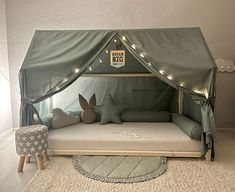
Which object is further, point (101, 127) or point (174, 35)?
point (101, 127)

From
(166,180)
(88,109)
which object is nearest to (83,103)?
(88,109)

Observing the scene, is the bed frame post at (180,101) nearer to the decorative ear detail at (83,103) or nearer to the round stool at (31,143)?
the decorative ear detail at (83,103)

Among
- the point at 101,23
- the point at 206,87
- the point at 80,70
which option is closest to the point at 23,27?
the point at 101,23

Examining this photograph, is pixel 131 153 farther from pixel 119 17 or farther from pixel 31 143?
pixel 119 17

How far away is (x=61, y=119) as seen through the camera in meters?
3.21

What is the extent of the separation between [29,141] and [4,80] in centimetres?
197

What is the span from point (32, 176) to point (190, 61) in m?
2.26

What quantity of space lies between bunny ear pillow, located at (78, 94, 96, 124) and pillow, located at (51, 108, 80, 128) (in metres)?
0.17

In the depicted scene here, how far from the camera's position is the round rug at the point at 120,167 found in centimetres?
231

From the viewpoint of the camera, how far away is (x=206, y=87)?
2631mm

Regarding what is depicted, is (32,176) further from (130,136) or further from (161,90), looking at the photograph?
(161,90)

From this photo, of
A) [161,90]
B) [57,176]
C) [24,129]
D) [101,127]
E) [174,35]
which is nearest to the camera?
[57,176]

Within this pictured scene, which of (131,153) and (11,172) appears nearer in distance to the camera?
(11,172)

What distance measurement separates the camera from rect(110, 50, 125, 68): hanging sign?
339 centimetres
